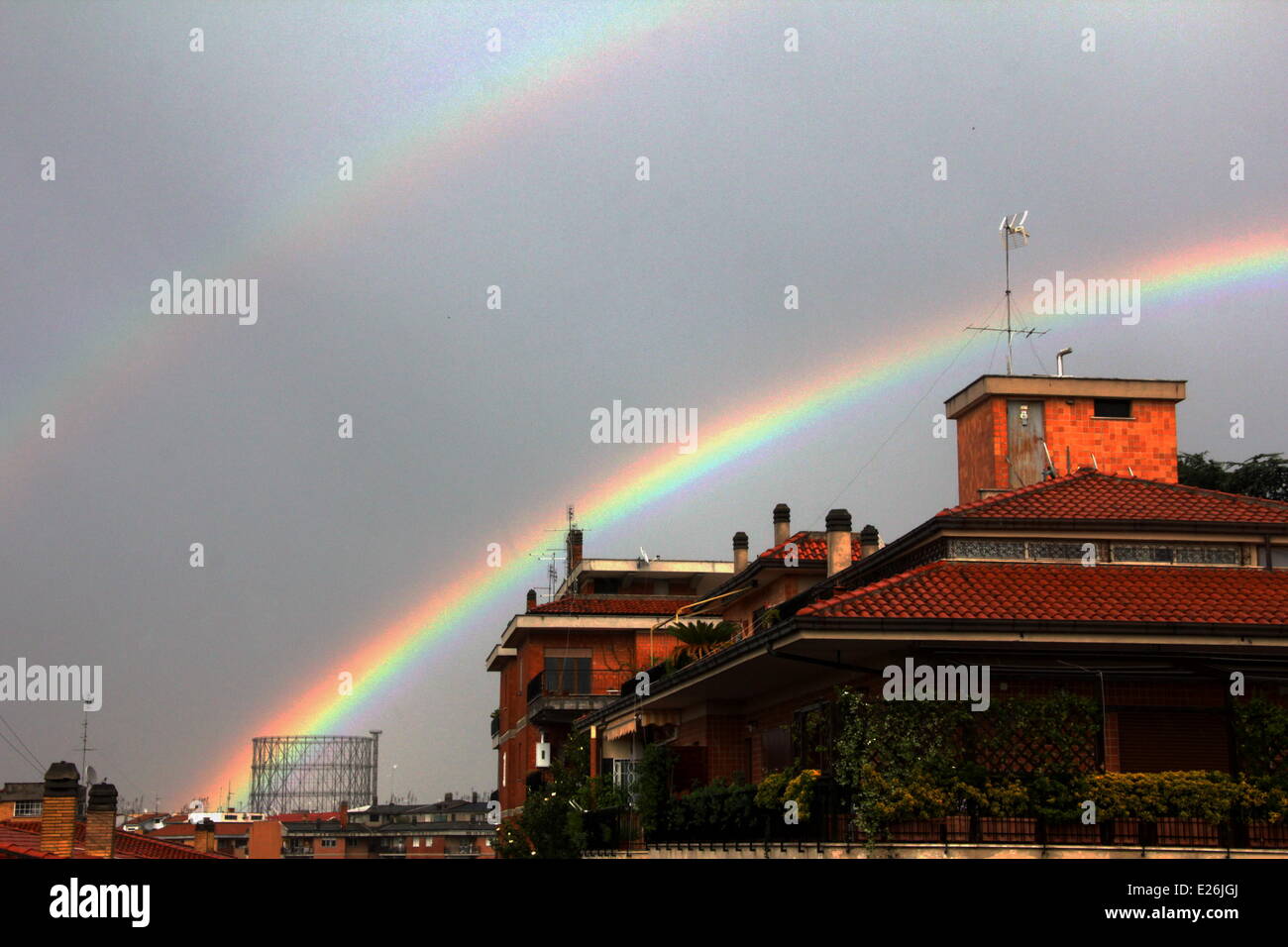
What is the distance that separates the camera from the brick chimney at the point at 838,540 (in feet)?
113

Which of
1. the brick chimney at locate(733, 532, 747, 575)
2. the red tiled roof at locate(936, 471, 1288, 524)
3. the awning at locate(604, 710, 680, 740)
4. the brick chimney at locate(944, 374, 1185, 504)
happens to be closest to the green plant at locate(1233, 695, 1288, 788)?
the red tiled roof at locate(936, 471, 1288, 524)

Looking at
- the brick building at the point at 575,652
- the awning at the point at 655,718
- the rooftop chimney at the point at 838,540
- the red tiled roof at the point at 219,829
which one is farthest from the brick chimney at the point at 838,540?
the red tiled roof at the point at 219,829

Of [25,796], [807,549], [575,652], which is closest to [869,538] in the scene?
[807,549]

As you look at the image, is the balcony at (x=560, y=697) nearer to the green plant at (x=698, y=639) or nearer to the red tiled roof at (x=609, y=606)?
the red tiled roof at (x=609, y=606)

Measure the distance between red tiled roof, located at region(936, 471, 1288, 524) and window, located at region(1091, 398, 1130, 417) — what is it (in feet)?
27.3

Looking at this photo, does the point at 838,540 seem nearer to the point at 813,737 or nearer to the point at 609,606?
the point at 813,737

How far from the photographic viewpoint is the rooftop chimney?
34.3 meters

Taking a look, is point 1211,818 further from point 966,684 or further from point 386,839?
point 386,839

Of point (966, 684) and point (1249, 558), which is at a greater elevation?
point (1249, 558)

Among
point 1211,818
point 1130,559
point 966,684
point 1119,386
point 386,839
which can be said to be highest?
point 1119,386

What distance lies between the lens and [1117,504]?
26.4m
